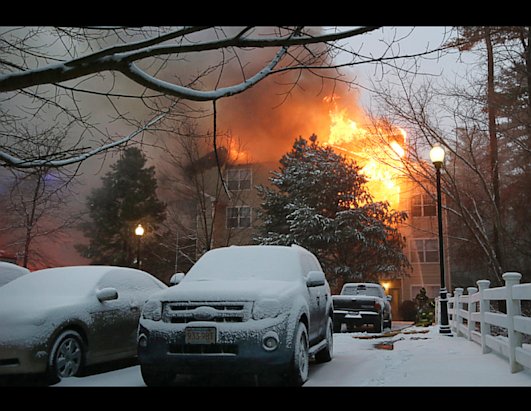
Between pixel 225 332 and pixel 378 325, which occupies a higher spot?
pixel 225 332

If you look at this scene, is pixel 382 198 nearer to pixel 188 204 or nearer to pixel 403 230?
pixel 403 230

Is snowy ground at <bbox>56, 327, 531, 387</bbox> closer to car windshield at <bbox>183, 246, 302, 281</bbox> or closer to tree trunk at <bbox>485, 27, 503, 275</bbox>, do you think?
car windshield at <bbox>183, 246, 302, 281</bbox>

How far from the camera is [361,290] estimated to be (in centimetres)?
1181

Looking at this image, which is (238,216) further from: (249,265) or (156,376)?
(156,376)


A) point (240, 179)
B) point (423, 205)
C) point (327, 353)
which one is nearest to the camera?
point (327, 353)

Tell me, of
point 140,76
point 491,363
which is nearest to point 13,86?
point 140,76

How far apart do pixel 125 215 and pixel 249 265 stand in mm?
3642

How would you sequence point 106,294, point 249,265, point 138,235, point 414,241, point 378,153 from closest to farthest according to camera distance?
1. point 106,294
2. point 249,265
3. point 138,235
4. point 378,153
5. point 414,241

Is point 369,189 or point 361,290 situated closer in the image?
point 361,290

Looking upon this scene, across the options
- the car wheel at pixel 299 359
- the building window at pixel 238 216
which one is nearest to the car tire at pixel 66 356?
the car wheel at pixel 299 359

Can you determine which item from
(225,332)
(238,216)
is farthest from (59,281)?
(238,216)

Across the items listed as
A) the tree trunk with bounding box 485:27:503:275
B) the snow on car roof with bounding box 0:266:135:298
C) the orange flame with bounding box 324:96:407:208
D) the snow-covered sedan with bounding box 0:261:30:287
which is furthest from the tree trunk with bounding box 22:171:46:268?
the tree trunk with bounding box 485:27:503:275

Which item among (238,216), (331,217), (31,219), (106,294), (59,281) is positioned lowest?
(106,294)

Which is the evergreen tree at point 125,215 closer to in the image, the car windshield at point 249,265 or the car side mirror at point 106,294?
the car side mirror at point 106,294
